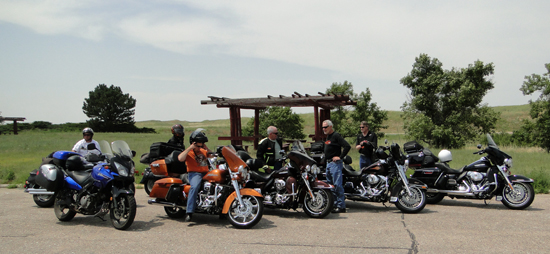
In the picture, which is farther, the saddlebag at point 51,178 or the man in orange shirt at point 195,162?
the saddlebag at point 51,178

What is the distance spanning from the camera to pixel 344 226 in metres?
6.72

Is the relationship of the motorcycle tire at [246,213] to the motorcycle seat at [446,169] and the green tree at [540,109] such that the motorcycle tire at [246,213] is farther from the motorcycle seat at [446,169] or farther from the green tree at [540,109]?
the green tree at [540,109]

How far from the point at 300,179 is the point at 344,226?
134 centimetres

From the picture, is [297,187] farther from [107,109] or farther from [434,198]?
[107,109]

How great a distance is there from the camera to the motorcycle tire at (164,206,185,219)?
24.6 feet

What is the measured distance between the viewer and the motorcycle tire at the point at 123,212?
20.6 feet

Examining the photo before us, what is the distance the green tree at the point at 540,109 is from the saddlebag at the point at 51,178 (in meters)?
33.9

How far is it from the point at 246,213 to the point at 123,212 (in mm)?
1947

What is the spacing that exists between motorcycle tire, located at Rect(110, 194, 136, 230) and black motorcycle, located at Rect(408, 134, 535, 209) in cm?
617

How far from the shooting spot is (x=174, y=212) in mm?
7520

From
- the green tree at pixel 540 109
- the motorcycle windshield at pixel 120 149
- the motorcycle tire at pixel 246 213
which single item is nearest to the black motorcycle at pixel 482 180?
the motorcycle tire at pixel 246 213

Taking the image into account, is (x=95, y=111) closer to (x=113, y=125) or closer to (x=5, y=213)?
(x=113, y=125)

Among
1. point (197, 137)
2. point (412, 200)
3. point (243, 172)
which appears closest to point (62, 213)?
point (197, 137)

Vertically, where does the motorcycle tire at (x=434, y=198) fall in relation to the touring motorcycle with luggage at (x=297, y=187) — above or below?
below
